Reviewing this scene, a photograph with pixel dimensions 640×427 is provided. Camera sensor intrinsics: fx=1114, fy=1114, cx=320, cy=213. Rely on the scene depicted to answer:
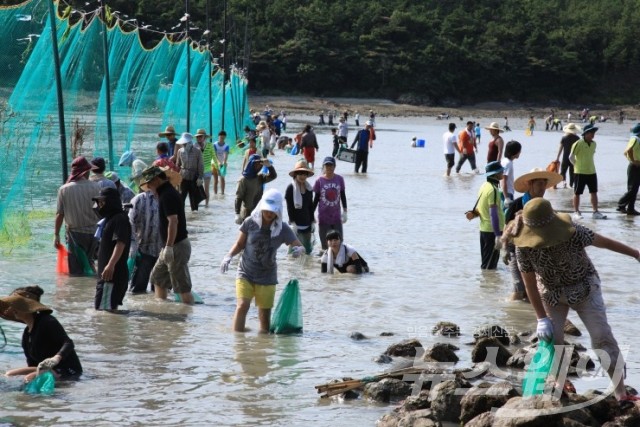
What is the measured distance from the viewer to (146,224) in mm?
11000

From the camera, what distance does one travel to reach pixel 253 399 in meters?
7.55

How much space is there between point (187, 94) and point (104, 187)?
14.6m

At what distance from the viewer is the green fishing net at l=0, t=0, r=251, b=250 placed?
13.6m

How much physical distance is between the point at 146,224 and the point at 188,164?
6349 millimetres

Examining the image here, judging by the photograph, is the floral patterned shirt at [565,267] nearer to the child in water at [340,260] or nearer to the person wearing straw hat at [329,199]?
the child in water at [340,260]

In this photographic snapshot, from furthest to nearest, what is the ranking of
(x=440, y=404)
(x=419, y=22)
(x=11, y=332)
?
1. (x=419, y=22)
2. (x=11, y=332)
3. (x=440, y=404)

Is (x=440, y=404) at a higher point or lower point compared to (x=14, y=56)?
lower

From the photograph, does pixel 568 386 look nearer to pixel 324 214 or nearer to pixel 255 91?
Result: pixel 324 214

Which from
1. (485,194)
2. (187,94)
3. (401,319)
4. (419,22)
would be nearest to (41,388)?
(401,319)

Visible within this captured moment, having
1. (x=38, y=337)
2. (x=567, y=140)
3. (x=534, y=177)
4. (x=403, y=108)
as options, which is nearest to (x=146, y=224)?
(x=38, y=337)

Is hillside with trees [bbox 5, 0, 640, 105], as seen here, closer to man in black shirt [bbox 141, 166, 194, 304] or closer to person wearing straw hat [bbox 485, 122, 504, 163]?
person wearing straw hat [bbox 485, 122, 504, 163]

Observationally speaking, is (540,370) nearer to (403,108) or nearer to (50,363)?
(50,363)

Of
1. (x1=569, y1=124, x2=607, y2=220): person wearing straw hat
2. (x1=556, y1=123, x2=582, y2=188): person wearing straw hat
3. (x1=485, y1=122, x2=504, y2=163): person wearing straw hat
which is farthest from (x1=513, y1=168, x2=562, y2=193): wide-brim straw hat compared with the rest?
(x1=556, y1=123, x2=582, y2=188): person wearing straw hat

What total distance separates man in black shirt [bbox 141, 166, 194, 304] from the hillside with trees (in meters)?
103
